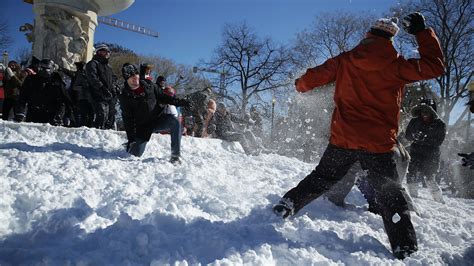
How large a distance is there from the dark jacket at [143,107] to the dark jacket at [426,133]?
3836 mm

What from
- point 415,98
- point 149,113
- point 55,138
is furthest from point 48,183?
point 415,98

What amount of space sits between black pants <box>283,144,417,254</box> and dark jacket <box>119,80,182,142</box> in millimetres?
2486

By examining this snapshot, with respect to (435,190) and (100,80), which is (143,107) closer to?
(100,80)

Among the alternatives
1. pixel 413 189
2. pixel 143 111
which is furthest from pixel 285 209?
pixel 413 189

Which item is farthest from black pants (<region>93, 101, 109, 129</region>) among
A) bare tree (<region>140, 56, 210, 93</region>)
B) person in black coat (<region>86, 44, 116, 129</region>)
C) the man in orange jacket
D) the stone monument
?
bare tree (<region>140, 56, 210, 93</region>)

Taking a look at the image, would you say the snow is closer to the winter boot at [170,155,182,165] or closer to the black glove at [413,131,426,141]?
the winter boot at [170,155,182,165]

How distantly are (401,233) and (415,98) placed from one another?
17.0 m

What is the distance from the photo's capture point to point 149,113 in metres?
4.77

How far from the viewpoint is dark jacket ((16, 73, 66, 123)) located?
19.0ft

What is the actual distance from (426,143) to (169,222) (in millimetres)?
4852

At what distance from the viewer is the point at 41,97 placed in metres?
5.89

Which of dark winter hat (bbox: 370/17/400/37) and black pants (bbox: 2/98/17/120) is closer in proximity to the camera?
dark winter hat (bbox: 370/17/400/37)

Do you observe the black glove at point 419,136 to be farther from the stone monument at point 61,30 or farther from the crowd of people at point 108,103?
the stone monument at point 61,30

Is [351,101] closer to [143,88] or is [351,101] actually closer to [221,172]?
[221,172]
